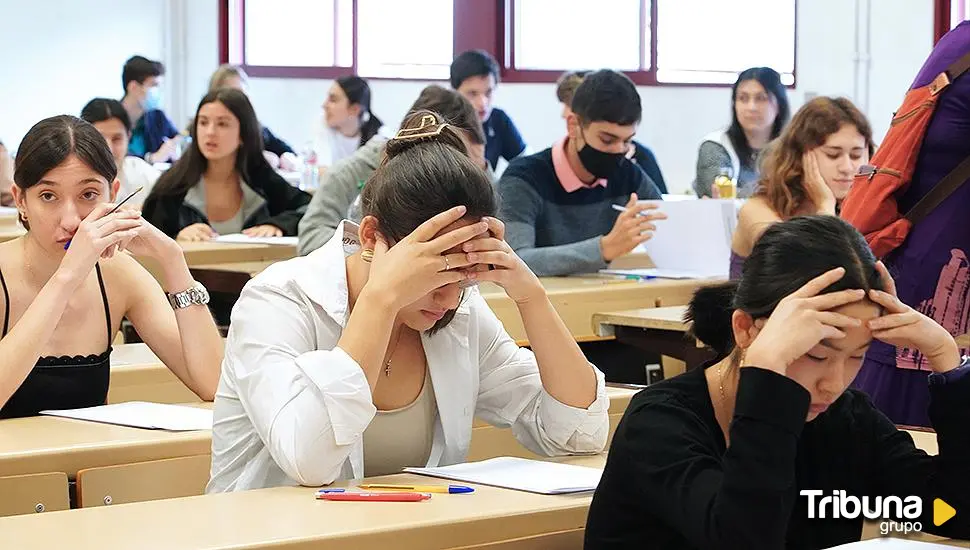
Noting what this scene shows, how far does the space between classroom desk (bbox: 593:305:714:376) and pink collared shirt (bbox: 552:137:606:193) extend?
81 cm

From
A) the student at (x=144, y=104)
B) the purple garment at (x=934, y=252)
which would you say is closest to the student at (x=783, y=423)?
the purple garment at (x=934, y=252)

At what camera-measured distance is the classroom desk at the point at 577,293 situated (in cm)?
387

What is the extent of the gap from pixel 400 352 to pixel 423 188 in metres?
0.32

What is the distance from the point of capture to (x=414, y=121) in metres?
2.29

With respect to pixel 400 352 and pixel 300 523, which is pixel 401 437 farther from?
pixel 300 523

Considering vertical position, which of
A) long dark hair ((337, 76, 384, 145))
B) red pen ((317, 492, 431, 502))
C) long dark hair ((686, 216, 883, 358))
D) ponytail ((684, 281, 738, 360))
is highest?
long dark hair ((337, 76, 384, 145))

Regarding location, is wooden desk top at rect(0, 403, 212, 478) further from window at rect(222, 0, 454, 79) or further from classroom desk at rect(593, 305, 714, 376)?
window at rect(222, 0, 454, 79)

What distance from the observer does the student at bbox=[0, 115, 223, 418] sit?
2783 millimetres

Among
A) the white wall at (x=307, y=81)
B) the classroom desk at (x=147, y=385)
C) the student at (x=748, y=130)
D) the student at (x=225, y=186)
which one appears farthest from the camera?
the white wall at (x=307, y=81)

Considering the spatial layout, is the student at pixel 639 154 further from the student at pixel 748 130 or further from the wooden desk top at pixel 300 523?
the wooden desk top at pixel 300 523

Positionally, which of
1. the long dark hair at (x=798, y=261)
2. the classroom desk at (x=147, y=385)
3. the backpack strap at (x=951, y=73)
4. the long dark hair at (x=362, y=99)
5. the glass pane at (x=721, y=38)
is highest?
the glass pane at (x=721, y=38)

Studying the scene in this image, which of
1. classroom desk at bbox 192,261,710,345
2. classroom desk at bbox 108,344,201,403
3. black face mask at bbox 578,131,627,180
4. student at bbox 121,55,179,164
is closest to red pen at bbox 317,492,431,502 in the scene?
classroom desk at bbox 108,344,201,403

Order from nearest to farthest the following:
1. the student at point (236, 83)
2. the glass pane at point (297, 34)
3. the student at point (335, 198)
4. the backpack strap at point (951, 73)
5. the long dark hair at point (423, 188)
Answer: the long dark hair at point (423, 188)
the backpack strap at point (951, 73)
the student at point (335, 198)
the student at point (236, 83)
the glass pane at point (297, 34)

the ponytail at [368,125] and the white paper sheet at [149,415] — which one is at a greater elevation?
the ponytail at [368,125]
